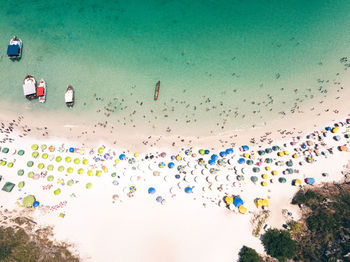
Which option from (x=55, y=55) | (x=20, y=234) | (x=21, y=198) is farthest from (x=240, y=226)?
(x=55, y=55)

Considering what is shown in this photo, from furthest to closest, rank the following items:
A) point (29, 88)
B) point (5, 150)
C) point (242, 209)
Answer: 1. point (29, 88)
2. point (5, 150)
3. point (242, 209)

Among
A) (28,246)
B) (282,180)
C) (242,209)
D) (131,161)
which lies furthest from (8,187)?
(282,180)

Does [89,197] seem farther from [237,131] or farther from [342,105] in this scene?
[342,105]

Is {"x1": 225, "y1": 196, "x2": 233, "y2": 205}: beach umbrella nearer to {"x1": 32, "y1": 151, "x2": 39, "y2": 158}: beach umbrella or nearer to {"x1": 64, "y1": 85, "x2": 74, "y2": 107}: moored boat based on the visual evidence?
{"x1": 64, "y1": 85, "x2": 74, "y2": 107}: moored boat

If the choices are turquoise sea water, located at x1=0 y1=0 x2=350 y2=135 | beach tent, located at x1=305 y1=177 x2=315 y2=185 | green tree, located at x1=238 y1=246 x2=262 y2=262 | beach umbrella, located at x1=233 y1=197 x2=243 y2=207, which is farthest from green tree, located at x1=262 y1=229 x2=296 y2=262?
turquoise sea water, located at x1=0 y1=0 x2=350 y2=135

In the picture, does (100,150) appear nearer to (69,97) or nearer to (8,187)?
(69,97)

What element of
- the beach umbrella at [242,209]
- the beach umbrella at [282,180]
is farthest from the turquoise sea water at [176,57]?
the beach umbrella at [242,209]

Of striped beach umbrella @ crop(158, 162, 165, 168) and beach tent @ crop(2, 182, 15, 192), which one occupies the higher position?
striped beach umbrella @ crop(158, 162, 165, 168)
